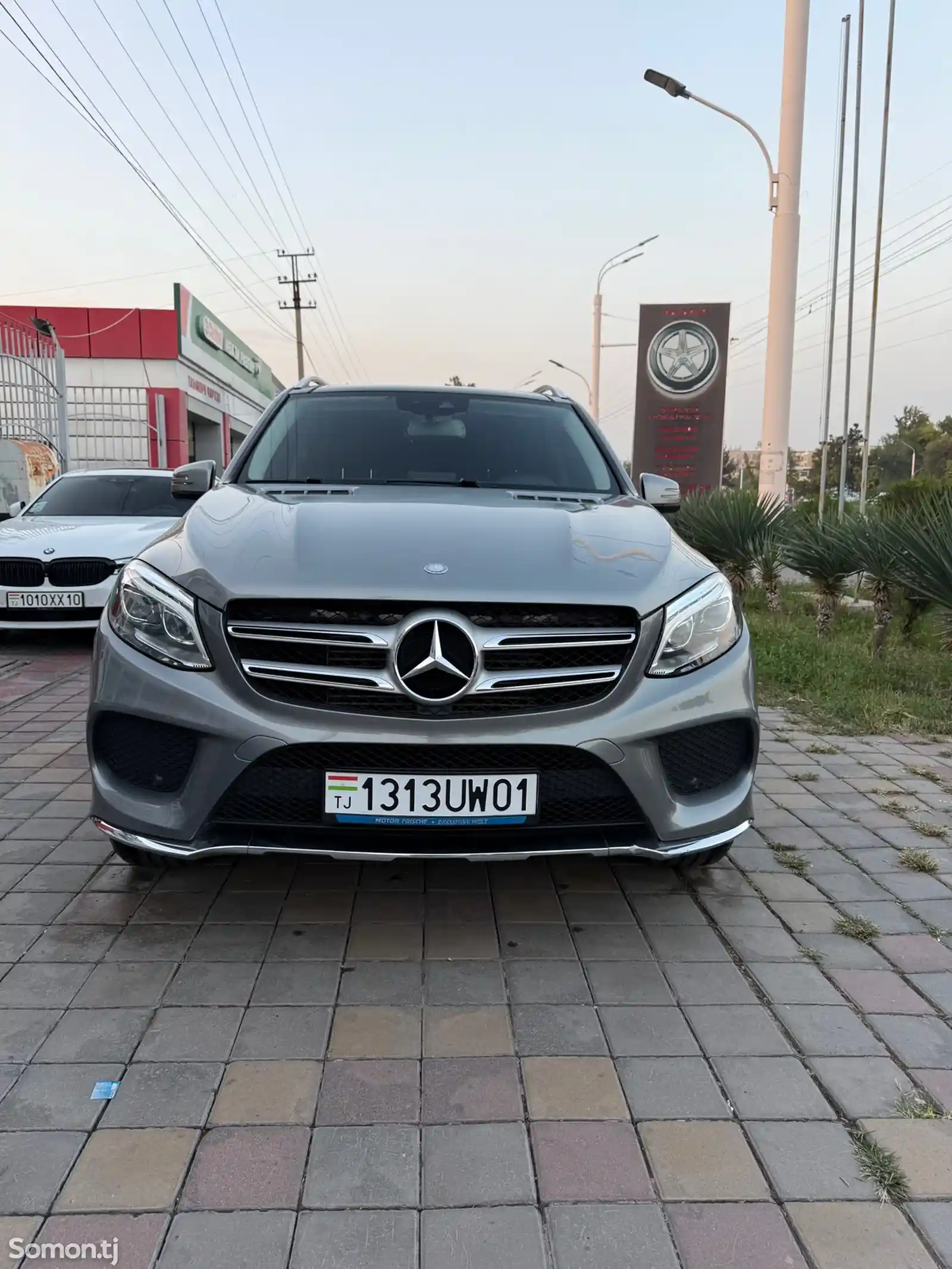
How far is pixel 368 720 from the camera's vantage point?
2.27 metres

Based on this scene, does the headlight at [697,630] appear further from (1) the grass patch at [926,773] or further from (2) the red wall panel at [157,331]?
(2) the red wall panel at [157,331]

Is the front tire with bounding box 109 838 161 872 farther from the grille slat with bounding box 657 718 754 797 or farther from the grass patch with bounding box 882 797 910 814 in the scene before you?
the grass patch with bounding box 882 797 910 814

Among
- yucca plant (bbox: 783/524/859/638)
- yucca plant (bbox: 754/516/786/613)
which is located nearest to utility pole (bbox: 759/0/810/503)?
yucca plant (bbox: 754/516/786/613)

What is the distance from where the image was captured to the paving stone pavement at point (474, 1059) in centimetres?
163

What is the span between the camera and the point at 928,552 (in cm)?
562

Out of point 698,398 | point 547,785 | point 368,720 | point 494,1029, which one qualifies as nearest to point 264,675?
point 368,720

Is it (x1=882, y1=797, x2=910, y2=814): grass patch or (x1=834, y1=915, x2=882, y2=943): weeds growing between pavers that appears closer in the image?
(x1=834, y1=915, x2=882, y2=943): weeds growing between pavers

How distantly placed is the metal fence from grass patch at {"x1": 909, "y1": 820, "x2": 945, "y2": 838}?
11.9 meters

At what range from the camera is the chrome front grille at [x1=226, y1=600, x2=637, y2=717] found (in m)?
2.30

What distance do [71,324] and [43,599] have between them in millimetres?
20127

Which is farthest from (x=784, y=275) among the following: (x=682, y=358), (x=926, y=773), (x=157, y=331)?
(x=157, y=331)

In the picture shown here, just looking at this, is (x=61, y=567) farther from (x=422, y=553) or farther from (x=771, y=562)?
(x=771, y=562)

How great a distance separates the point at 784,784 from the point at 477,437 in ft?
6.81

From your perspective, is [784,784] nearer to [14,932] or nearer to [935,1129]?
[935,1129]
